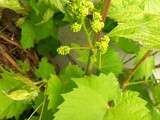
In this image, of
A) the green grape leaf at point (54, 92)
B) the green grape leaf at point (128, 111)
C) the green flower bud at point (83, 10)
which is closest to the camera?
the green flower bud at point (83, 10)

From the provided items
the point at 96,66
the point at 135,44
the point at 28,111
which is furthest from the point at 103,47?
the point at 28,111

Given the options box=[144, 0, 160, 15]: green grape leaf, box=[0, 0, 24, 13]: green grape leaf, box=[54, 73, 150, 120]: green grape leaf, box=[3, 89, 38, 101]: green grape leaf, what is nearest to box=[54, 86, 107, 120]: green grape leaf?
box=[54, 73, 150, 120]: green grape leaf

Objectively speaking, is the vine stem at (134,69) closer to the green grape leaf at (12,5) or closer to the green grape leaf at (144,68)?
the green grape leaf at (144,68)

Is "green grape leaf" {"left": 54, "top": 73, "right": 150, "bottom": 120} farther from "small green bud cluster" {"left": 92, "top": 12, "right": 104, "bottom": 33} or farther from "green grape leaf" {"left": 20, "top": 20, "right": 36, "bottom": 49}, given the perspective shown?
"green grape leaf" {"left": 20, "top": 20, "right": 36, "bottom": 49}

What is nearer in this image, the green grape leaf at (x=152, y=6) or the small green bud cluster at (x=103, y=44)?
the small green bud cluster at (x=103, y=44)

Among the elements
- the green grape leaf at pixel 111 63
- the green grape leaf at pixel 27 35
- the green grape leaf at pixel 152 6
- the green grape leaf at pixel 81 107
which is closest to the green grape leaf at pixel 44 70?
the green grape leaf at pixel 27 35

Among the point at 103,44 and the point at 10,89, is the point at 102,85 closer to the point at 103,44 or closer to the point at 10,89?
the point at 103,44

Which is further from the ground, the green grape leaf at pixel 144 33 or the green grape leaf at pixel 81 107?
the green grape leaf at pixel 144 33
